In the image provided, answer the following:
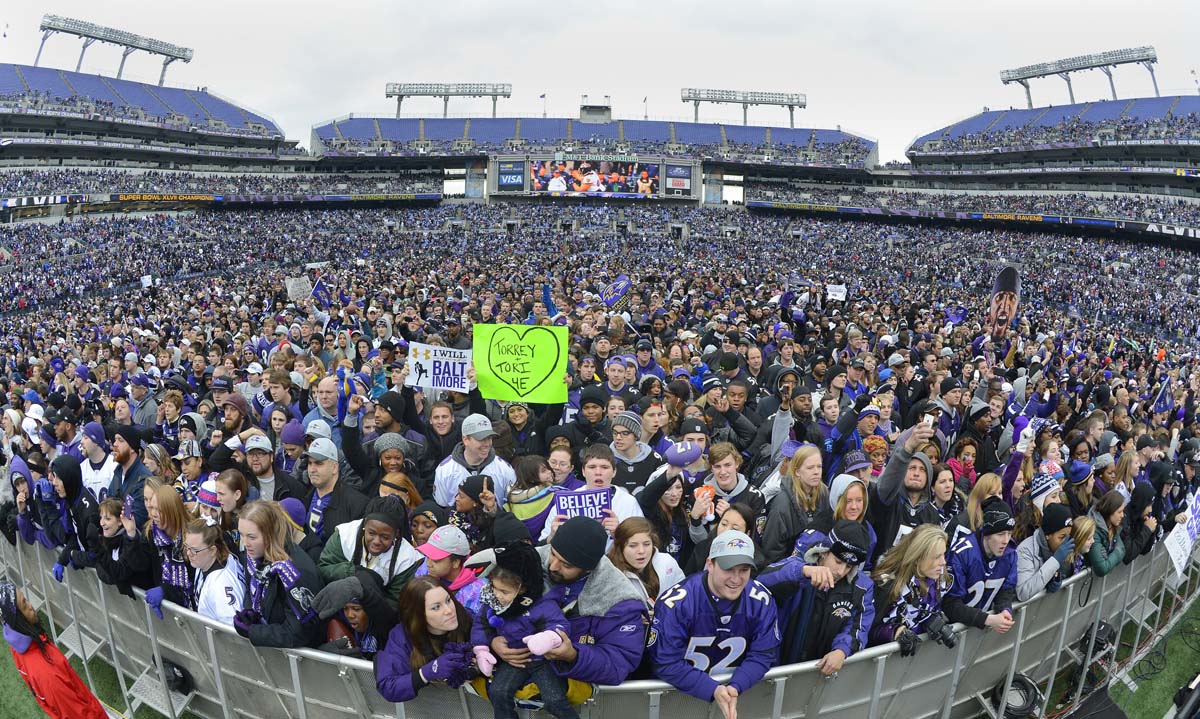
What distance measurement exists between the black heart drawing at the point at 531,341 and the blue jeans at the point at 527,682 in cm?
371

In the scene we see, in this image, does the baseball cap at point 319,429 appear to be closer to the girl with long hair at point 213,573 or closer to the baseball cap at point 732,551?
the girl with long hair at point 213,573

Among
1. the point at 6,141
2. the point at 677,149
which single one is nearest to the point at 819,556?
the point at 6,141

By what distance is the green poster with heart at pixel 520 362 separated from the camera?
6625mm

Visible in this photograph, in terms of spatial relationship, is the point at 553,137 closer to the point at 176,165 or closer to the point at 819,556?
the point at 176,165

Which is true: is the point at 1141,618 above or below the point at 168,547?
below

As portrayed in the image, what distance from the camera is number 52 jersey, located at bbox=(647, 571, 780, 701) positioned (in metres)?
3.29

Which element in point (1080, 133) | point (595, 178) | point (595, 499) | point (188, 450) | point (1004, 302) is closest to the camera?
point (595, 499)

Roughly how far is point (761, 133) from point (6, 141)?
58738 mm

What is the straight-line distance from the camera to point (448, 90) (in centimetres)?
7362

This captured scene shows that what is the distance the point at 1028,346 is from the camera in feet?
49.7

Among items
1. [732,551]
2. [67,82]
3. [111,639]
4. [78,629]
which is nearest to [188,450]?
[111,639]

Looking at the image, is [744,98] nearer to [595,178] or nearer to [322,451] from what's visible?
[595,178]

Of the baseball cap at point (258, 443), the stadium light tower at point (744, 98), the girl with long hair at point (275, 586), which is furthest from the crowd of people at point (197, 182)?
the girl with long hair at point (275, 586)

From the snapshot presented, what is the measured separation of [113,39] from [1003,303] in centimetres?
7622
